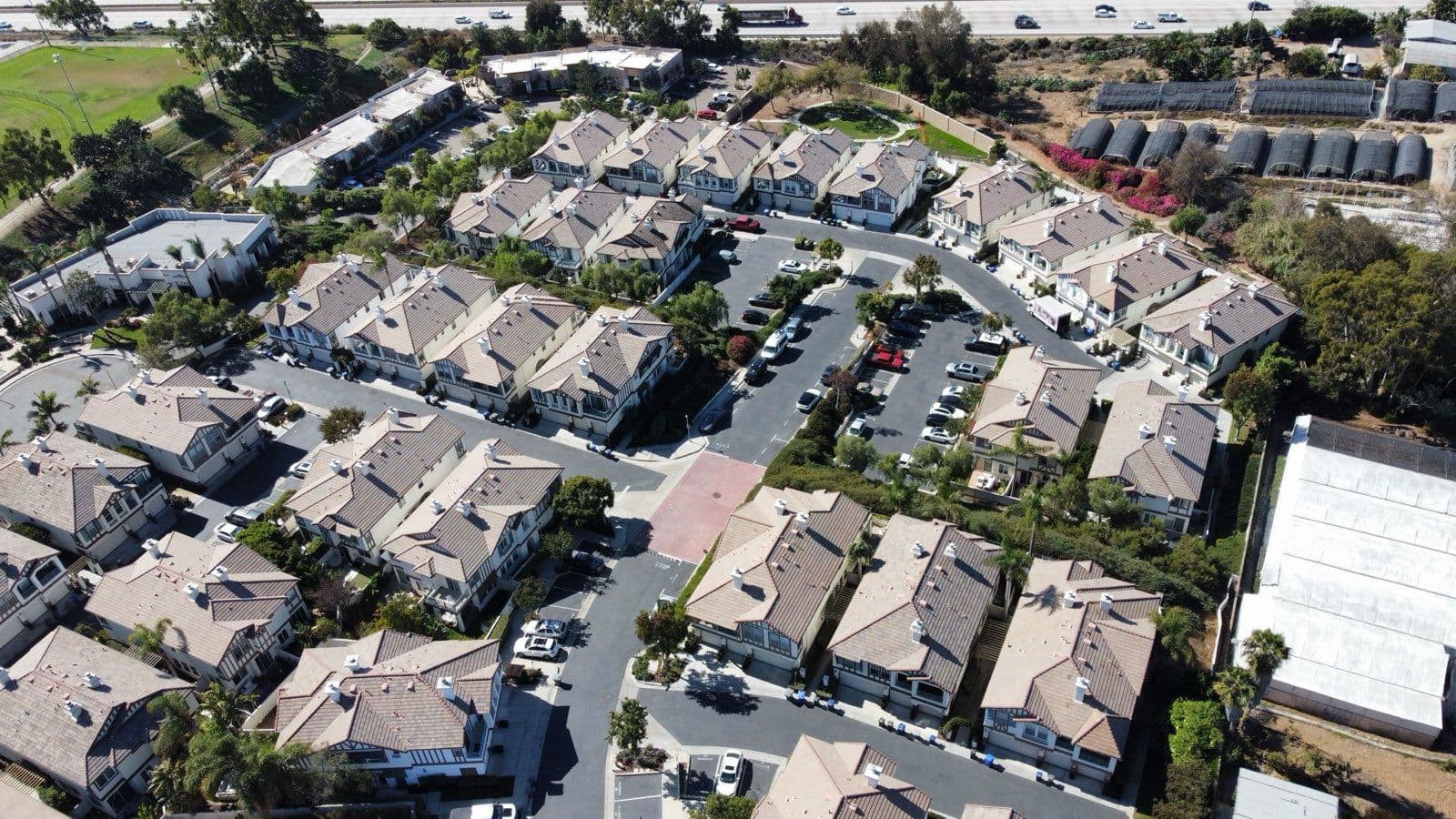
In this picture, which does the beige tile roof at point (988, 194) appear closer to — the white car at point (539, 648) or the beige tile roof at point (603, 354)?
the beige tile roof at point (603, 354)

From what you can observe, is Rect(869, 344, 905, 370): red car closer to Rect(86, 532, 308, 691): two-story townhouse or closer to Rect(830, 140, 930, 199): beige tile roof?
Rect(830, 140, 930, 199): beige tile roof

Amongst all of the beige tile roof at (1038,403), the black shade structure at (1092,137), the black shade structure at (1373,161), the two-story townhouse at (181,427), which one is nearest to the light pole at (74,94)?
the two-story townhouse at (181,427)

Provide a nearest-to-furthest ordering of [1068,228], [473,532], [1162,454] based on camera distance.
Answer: [473,532], [1162,454], [1068,228]

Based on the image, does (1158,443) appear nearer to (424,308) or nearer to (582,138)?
(424,308)

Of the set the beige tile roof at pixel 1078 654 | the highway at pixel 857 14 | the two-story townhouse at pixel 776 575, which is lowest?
the beige tile roof at pixel 1078 654

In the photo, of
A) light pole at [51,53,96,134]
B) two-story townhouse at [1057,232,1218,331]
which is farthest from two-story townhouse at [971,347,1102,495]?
light pole at [51,53,96,134]

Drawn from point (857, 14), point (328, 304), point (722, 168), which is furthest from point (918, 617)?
point (857, 14)

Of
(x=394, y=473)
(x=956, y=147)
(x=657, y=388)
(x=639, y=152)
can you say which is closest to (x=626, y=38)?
(x=639, y=152)
